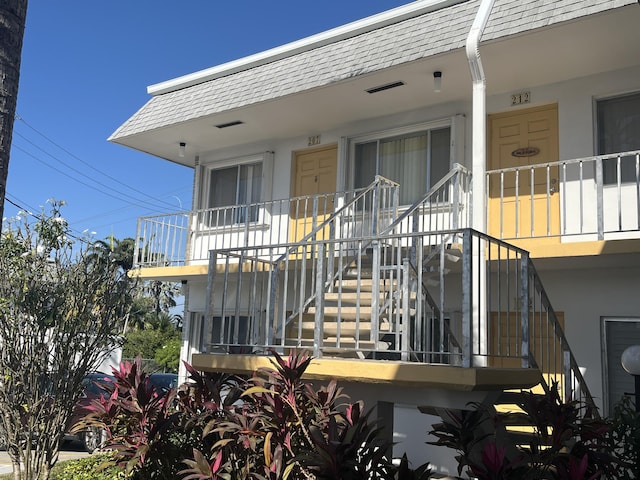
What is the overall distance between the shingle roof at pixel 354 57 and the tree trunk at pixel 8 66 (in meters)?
5.04

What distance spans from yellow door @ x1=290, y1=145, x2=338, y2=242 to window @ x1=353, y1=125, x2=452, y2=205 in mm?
583

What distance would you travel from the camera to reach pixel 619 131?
30.7 feet

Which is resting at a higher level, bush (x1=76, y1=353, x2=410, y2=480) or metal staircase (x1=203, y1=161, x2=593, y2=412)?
metal staircase (x1=203, y1=161, x2=593, y2=412)

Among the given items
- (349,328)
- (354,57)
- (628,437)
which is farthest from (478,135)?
(628,437)

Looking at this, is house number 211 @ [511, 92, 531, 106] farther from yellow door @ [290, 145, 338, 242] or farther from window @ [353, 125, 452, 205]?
yellow door @ [290, 145, 338, 242]

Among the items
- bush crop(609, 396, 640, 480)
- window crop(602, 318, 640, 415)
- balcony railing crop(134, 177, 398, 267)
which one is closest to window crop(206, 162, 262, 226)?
balcony railing crop(134, 177, 398, 267)

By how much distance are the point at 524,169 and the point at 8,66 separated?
22.9 feet

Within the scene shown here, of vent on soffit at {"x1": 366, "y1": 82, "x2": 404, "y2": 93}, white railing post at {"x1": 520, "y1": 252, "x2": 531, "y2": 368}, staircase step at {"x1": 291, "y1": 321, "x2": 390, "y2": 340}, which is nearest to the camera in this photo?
white railing post at {"x1": 520, "y1": 252, "x2": 531, "y2": 368}

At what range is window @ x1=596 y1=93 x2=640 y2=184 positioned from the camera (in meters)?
9.15

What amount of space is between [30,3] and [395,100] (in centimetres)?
599

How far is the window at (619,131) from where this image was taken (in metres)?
9.15

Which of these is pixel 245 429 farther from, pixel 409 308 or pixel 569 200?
pixel 569 200

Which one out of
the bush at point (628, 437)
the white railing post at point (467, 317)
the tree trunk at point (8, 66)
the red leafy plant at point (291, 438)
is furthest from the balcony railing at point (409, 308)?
the tree trunk at point (8, 66)

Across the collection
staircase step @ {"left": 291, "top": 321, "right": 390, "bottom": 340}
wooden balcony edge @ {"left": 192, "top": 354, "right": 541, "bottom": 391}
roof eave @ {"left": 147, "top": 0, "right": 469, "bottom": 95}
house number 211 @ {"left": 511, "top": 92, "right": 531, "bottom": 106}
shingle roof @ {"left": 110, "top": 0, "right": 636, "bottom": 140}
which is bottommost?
wooden balcony edge @ {"left": 192, "top": 354, "right": 541, "bottom": 391}
